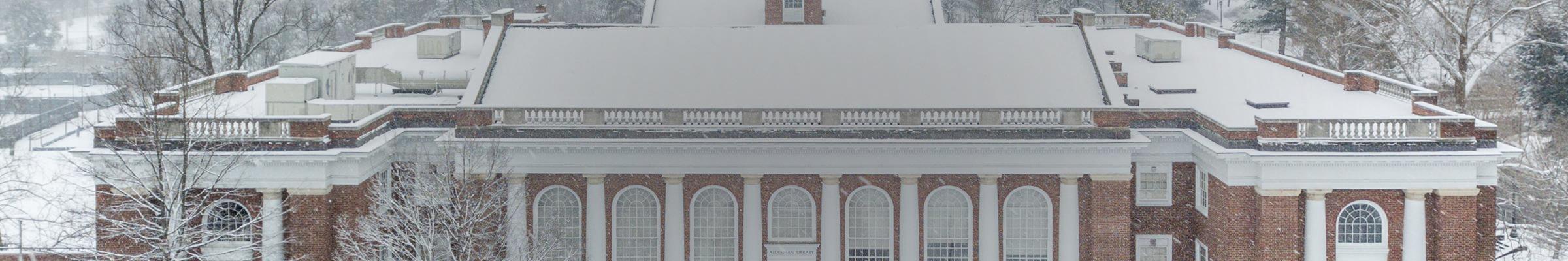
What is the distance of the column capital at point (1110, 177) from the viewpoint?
1425 inches

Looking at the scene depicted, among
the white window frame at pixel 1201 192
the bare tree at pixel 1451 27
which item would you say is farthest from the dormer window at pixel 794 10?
the bare tree at pixel 1451 27

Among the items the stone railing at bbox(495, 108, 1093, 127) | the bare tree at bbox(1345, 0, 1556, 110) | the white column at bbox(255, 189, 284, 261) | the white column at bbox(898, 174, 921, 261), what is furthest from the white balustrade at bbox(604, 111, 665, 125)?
the bare tree at bbox(1345, 0, 1556, 110)

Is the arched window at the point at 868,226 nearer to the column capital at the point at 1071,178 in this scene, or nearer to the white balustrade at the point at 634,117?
the column capital at the point at 1071,178

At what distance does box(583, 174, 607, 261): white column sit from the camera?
36719 millimetres

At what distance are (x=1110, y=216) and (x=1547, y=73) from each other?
3668 centimetres

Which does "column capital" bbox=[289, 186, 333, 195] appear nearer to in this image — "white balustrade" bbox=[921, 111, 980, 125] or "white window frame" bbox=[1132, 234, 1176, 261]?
"white balustrade" bbox=[921, 111, 980, 125]

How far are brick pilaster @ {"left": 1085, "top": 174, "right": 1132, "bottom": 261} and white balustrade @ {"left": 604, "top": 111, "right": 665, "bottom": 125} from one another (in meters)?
9.35

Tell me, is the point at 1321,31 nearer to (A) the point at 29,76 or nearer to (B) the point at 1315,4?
(B) the point at 1315,4

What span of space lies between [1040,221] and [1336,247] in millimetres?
6197

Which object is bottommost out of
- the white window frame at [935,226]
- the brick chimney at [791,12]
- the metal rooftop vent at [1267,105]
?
the white window frame at [935,226]

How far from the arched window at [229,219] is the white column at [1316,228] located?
21784 millimetres

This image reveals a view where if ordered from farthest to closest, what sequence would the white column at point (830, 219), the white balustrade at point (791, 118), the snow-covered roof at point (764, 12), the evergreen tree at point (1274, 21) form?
the evergreen tree at point (1274, 21) → the snow-covered roof at point (764, 12) → the white column at point (830, 219) → the white balustrade at point (791, 118)

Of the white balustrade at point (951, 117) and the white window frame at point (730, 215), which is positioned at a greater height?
the white balustrade at point (951, 117)

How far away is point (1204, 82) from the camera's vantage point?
43562mm
